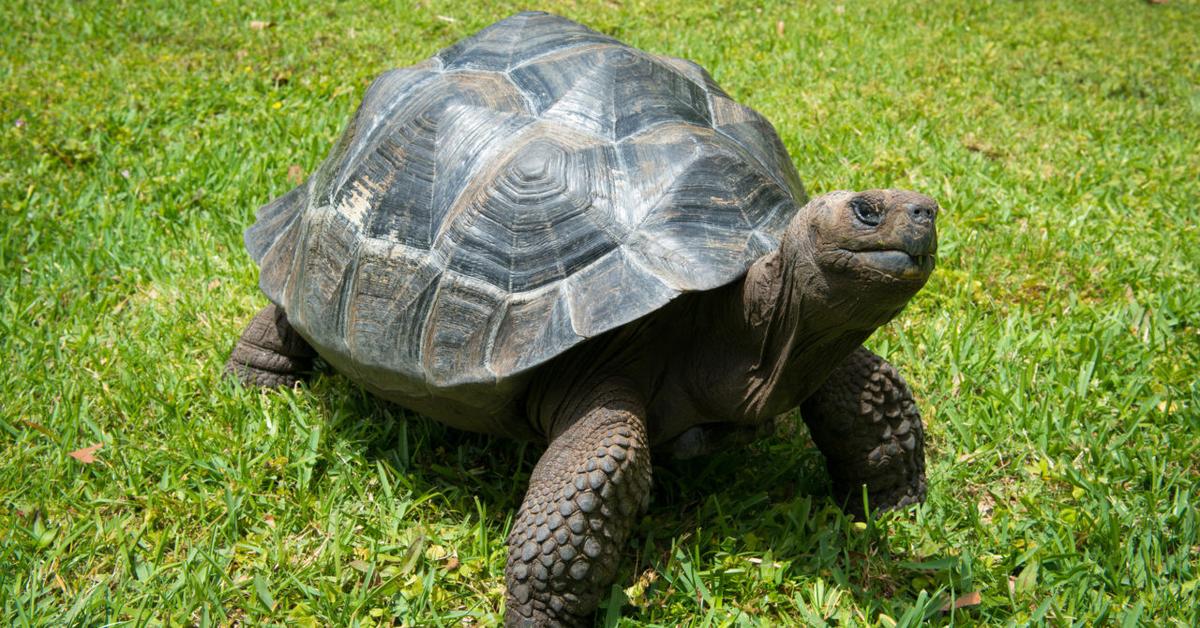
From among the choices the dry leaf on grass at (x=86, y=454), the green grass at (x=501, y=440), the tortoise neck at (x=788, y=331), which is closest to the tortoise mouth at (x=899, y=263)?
the tortoise neck at (x=788, y=331)

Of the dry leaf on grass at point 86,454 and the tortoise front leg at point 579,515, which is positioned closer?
the tortoise front leg at point 579,515

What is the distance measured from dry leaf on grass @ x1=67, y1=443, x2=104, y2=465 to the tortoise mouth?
2394 millimetres

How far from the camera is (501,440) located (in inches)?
125

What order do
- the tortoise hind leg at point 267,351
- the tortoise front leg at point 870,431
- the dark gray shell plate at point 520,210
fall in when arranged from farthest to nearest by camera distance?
the tortoise hind leg at point 267,351, the tortoise front leg at point 870,431, the dark gray shell plate at point 520,210

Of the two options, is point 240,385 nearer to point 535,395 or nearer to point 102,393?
point 102,393

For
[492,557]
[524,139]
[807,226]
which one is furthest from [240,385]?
[807,226]

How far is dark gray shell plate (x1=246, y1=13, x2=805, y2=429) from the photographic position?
2.34 meters

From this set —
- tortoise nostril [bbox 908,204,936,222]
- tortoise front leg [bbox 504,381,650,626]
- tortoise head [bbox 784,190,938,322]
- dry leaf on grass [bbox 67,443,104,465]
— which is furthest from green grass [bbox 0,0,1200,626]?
tortoise nostril [bbox 908,204,936,222]

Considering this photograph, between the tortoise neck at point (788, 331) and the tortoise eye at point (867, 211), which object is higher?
the tortoise eye at point (867, 211)

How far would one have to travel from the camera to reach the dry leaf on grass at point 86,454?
292 cm

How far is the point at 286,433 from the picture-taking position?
3080mm

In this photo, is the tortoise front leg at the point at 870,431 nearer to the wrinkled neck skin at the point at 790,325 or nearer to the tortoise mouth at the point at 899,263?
the wrinkled neck skin at the point at 790,325

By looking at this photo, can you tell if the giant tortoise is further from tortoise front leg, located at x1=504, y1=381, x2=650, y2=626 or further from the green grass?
the green grass

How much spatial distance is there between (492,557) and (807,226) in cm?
129
